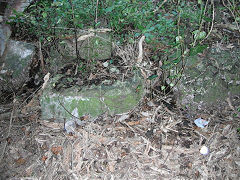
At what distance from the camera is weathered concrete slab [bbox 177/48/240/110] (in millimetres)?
2516

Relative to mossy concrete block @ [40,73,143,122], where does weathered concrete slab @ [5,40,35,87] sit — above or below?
above

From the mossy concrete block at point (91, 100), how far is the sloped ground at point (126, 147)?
139 millimetres

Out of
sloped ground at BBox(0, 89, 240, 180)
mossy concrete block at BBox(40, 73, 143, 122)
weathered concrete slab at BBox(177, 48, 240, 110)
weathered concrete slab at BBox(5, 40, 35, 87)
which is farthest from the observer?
weathered concrete slab at BBox(5, 40, 35, 87)

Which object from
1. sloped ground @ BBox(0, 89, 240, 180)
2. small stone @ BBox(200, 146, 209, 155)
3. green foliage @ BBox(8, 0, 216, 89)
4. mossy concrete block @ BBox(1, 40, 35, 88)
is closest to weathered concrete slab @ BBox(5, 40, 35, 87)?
mossy concrete block @ BBox(1, 40, 35, 88)

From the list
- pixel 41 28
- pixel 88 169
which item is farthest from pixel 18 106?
pixel 88 169

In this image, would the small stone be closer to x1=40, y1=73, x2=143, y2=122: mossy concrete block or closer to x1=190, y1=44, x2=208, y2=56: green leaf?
x1=40, y1=73, x2=143, y2=122: mossy concrete block

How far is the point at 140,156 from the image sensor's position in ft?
7.03

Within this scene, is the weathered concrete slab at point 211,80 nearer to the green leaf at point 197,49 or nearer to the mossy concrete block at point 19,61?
the green leaf at point 197,49

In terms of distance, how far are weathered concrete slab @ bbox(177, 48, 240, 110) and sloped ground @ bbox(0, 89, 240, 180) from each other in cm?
18

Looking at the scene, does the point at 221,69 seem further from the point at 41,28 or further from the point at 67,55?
the point at 41,28

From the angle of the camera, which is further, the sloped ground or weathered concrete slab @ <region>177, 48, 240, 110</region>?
weathered concrete slab @ <region>177, 48, 240, 110</region>

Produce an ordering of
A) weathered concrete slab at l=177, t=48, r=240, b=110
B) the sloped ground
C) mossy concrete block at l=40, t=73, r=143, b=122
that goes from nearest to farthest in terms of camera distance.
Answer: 1. the sloped ground
2. mossy concrete block at l=40, t=73, r=143, b=122
3. weathered concrete slab at l=177, t=48, r=240, b=110

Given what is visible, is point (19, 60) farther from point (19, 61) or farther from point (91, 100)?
point (91, 100)

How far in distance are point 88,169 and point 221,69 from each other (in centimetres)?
232
